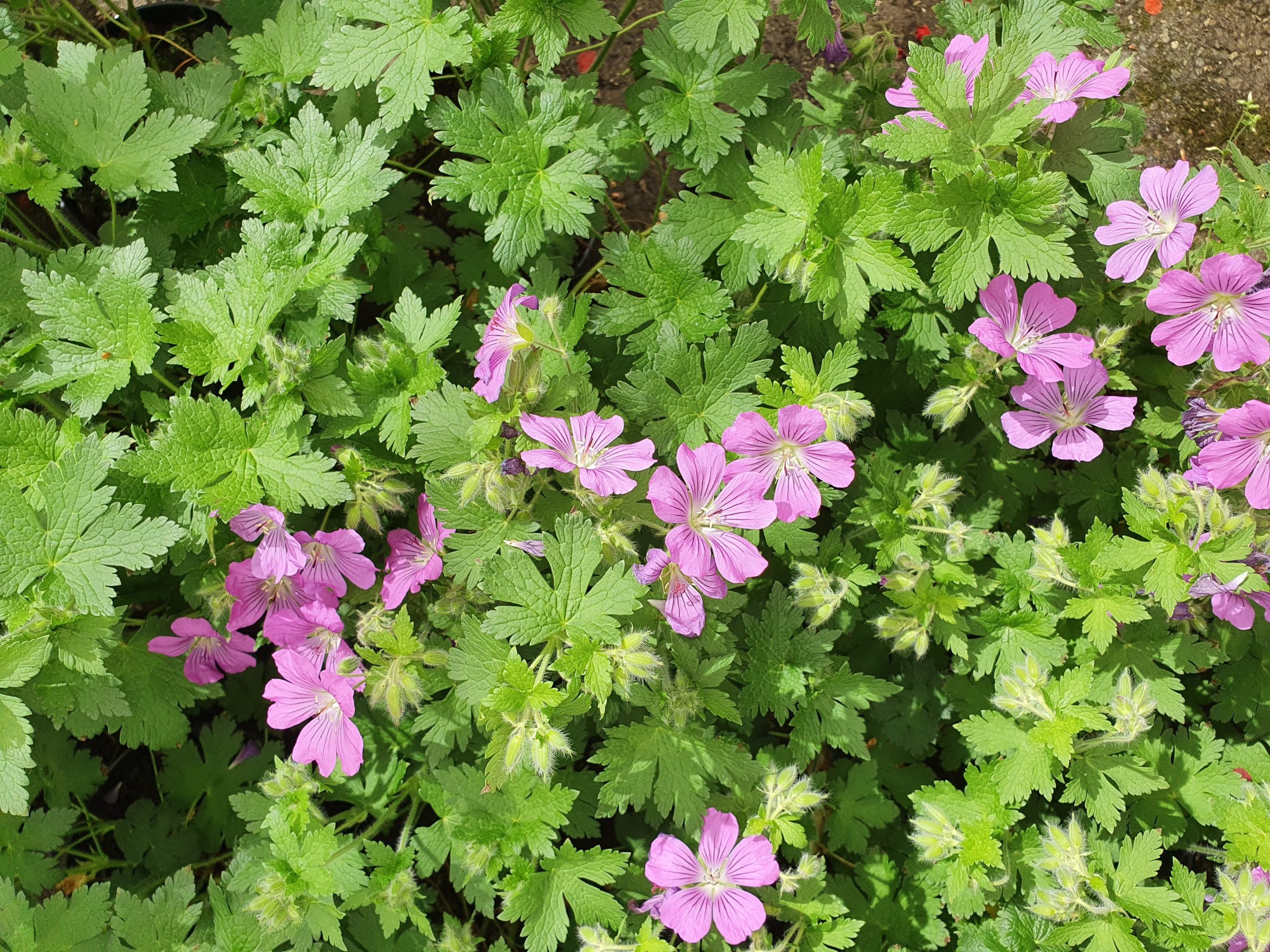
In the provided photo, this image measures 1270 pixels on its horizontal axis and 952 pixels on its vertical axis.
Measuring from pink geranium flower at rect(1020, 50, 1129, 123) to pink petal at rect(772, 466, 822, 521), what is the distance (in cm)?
108

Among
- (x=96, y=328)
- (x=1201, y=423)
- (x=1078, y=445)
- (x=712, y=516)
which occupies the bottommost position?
(x=1078, y=445)

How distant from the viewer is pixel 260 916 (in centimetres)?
218

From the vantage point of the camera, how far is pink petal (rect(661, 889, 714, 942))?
6.88ft

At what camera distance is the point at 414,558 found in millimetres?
2355

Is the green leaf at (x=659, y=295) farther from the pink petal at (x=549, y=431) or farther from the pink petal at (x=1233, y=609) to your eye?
the pink petal at (x=1233, y=609)

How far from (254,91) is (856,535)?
224 cm

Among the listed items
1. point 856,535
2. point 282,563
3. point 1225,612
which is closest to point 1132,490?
point 1225,612

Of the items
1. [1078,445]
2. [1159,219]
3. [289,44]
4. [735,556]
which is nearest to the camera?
[735,556]

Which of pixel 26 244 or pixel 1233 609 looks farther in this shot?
pixel 26 244

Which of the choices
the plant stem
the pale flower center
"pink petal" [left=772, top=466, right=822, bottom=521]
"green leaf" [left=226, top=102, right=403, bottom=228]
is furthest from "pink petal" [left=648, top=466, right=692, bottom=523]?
the plant stem

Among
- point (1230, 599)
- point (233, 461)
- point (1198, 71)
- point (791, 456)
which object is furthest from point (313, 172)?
point (1198, 71)

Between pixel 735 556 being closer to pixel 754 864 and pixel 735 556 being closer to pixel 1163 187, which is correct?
pixel 754 864

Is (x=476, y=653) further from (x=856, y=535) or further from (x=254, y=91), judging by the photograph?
(x=254, y=91)

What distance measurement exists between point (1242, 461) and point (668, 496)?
1.43 metres
